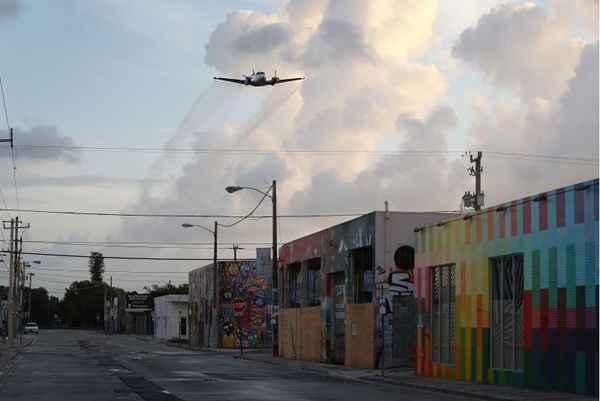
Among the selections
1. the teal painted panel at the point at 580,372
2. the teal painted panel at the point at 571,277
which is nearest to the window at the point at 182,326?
the teal painted panel at the point at 571,277

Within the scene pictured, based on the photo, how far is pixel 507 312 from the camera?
30141 millimetres

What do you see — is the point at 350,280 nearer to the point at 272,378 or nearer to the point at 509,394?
the point at 272,378

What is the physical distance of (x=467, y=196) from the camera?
6231 cm

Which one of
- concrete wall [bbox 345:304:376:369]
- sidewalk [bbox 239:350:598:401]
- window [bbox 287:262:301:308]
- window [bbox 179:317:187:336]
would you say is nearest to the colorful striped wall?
sidewalk [bbox 239:350:598:401]

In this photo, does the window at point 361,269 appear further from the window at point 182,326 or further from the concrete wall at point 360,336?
the window at point 182,326

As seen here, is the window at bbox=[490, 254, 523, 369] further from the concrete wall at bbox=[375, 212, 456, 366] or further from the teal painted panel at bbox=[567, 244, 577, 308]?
the concrete wall at bbox=[375, 212, 456, 366]

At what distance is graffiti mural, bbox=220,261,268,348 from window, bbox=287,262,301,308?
17.9 m

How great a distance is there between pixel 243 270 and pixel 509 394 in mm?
51733

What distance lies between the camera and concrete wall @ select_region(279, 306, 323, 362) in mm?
50562

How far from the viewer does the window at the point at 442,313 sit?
34331 mm

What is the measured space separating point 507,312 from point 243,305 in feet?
156

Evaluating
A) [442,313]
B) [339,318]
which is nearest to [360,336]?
[339,318]

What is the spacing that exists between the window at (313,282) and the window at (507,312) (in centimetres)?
2085

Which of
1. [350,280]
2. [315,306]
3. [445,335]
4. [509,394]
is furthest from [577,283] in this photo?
[315,306]
